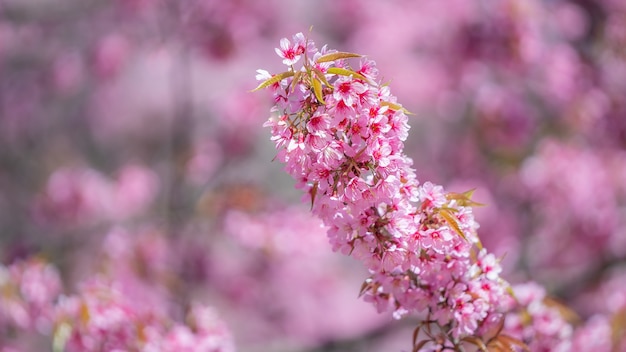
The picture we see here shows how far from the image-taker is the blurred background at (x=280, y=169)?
14.4 feet

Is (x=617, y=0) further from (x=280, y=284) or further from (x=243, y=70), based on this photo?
(x=243, y=70)

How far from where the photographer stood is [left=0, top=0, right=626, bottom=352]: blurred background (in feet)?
14.4

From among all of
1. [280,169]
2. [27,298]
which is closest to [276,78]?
[27,298]

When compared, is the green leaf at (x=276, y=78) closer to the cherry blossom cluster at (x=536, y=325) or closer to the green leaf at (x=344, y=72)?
the green leaf at (x=344, y=72)

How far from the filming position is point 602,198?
16.1 feet

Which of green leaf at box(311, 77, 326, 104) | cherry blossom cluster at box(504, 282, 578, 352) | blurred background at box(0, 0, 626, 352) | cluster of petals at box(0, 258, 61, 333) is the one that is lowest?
cherry blossom cluster at box(504, 282, 578, 352)

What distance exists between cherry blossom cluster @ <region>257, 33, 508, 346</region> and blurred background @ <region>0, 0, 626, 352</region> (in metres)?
2.01

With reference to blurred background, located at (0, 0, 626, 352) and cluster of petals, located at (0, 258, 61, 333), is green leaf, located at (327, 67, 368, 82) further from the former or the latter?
blurred background, located at (0, 0, 626, 352)

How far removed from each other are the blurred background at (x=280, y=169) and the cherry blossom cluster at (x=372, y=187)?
201 centimetres

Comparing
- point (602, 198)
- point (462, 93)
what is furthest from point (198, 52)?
point (602, 198)

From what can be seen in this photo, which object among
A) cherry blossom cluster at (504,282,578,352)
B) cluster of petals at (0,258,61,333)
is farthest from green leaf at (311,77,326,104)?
cluster of petals at (0,258,61,333)

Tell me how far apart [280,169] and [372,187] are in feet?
12.7

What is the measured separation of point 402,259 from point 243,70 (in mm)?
6371

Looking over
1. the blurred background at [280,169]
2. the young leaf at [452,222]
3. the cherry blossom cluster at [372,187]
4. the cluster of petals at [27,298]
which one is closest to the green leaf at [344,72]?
the cherry blossom cluster at [372,187]
